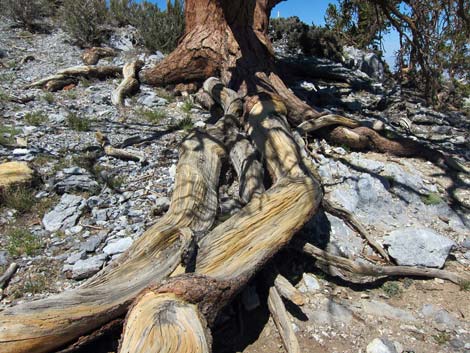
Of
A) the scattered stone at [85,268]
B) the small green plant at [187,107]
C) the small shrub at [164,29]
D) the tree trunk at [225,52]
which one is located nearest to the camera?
the scattered stone at [85,268]

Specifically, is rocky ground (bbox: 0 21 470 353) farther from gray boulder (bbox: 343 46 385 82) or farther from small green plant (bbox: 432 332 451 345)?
gray boulder (bbox: 343 46 385 82)

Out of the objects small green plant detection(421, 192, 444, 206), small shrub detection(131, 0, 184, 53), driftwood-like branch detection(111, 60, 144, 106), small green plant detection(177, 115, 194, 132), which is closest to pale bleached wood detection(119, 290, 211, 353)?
small green plant detection(421, 192, 444, 206)

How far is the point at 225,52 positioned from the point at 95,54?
3080 mm

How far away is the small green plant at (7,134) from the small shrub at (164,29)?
163 inches

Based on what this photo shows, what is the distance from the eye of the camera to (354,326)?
299cm

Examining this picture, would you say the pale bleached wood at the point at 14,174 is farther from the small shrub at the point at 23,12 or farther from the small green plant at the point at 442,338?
the small shrub at the point at 23,12

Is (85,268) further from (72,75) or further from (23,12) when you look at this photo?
(23,12)

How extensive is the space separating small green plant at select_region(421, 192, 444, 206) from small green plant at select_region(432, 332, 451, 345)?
174cm

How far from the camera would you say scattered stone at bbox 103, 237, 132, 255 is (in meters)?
3.20

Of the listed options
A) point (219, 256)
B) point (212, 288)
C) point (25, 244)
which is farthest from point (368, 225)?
point (25, 244)

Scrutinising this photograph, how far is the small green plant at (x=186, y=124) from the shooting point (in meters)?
5.32

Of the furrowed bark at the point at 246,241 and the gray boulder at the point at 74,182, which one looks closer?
the furrowed bark at the point at 246,241

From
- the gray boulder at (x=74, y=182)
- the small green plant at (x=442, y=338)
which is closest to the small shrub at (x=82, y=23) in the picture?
the gray boulder at (x=74, y=182)

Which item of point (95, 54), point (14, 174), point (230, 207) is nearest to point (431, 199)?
point (230, 207)
